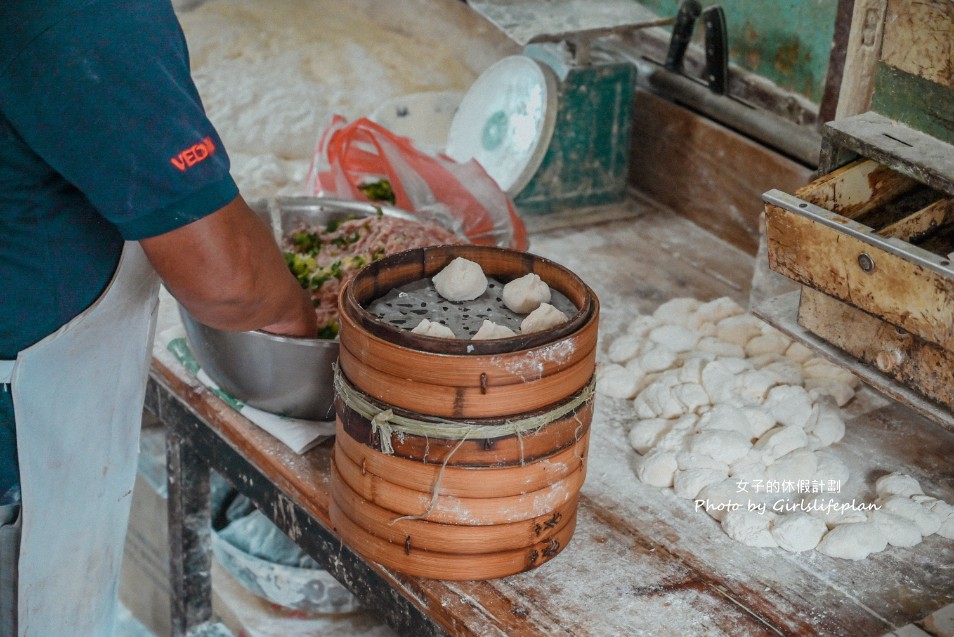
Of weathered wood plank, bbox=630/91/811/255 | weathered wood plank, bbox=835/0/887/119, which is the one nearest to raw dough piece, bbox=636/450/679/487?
weathered wood plank, bbox=835/0/887/119

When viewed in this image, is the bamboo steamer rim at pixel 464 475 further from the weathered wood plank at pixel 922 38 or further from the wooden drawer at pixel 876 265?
the weathered wood plank at pixel 922 38

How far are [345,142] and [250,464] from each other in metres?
1.09

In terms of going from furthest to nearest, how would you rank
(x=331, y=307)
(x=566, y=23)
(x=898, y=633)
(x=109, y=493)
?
(x=566, y=23) → (x=331, y=307) → (x=109, y=493) → (x=898, y=633)

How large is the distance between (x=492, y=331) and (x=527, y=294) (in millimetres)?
167

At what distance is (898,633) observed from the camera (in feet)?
5.65

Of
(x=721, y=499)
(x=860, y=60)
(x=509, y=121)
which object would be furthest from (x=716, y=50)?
(x=721, y=499)

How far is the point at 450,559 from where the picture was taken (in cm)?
182

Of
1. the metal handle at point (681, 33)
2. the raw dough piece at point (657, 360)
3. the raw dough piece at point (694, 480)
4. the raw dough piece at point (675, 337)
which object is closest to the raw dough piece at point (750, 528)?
the raw dough piece at point (694, 480)

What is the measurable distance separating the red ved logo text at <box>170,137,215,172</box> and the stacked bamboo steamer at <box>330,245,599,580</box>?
0.39m

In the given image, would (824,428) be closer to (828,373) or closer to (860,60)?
(828,373)

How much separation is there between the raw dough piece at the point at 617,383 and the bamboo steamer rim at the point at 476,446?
72 centimetres

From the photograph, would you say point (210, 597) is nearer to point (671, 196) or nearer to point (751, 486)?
point (751, 486)

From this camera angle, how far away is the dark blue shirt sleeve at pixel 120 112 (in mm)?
1427

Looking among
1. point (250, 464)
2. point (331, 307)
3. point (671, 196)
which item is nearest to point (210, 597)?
point (250, 464)
